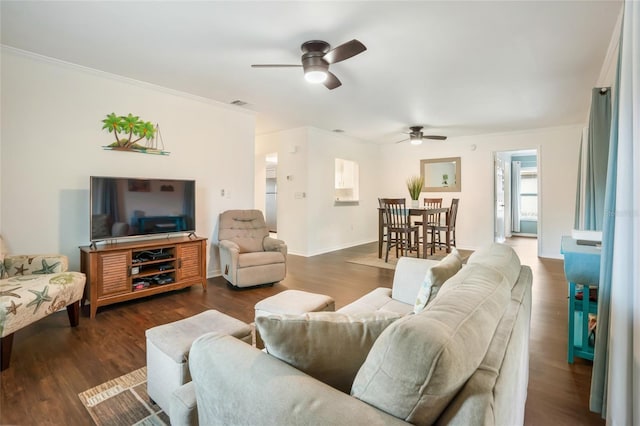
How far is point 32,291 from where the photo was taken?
6.78 ft

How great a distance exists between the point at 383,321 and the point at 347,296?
2490 mm

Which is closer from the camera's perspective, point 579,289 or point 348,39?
point 579,289

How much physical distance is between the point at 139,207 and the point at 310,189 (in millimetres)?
3003

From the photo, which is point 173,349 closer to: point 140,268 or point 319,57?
point 140,268

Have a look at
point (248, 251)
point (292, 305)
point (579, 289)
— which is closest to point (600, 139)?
point (579, 289)

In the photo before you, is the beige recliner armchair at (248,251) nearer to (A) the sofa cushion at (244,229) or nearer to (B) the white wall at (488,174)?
(A) the sofa cushion at (244,229)

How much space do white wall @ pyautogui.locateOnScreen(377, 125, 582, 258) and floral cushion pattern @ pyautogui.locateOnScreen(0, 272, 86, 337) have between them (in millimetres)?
5435

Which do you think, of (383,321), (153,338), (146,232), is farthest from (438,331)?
(146,232)

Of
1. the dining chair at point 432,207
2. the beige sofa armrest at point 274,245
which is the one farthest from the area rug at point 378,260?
the beige sofa armrest at point 274,245

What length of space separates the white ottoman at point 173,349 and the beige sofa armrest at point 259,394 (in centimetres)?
47

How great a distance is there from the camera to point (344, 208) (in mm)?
6582

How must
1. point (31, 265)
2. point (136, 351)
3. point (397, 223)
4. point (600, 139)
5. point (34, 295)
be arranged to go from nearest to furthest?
point (34, 295)
point (136, 351)
point (31, 265)
point (600, 139)
point (397, 223)

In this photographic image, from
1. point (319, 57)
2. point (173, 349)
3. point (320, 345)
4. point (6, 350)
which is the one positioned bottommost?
point (6, 350)

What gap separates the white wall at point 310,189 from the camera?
5.66 m
